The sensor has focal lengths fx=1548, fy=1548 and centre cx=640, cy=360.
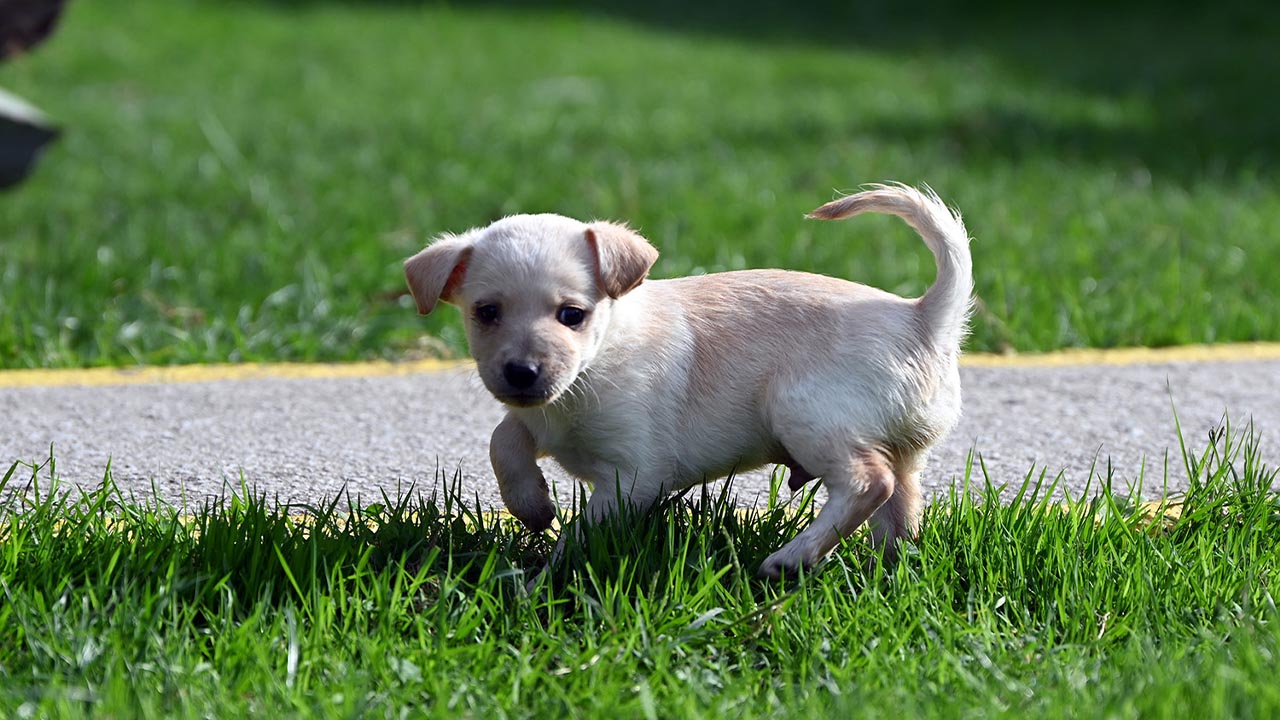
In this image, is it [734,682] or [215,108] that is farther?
[215,108]

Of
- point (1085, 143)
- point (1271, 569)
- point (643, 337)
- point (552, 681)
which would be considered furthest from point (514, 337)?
point (1085, 143)

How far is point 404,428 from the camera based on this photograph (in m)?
4.50

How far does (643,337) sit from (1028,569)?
941mm

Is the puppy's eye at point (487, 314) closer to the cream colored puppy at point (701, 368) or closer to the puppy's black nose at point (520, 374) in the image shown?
the cream colored puppy at point (701, 368)

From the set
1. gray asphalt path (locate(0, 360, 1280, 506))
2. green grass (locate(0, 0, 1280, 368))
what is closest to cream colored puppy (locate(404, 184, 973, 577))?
gray asphalt path (locate(0, 360, 1280, 506))

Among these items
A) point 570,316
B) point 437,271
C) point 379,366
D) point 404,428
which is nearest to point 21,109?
point 379,366

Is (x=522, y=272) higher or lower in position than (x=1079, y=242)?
higher

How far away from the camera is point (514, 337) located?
3.06 metres

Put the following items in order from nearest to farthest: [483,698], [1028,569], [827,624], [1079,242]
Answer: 1. [483,698]
2. [827,624]
3. [1028,569]
4. [1079,242]

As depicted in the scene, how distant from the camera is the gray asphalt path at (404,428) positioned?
399 centimetres

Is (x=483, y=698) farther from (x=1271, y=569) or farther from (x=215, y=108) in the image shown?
(x=215, y=108)

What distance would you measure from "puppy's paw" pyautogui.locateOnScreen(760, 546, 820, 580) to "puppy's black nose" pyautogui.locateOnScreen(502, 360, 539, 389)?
0.61m

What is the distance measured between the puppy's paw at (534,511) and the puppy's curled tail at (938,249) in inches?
33.4

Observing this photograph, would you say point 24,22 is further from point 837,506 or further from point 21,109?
point 837,506
